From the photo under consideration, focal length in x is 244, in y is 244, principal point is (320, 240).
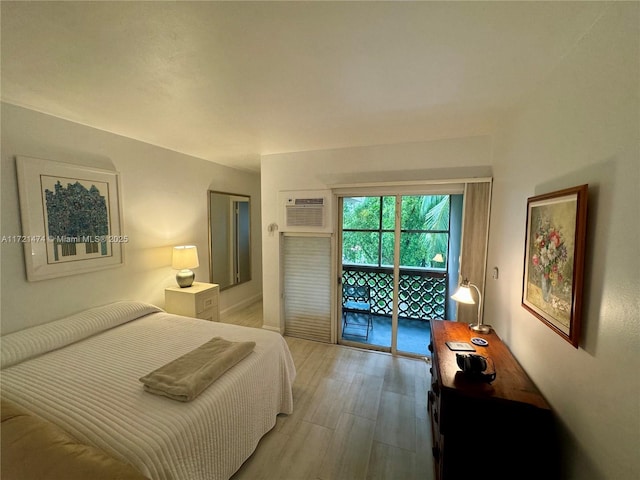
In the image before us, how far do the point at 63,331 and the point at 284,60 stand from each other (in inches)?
99.0

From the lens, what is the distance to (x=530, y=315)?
1442 mm

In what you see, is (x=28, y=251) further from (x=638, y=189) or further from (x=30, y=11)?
(x=638, y=189)

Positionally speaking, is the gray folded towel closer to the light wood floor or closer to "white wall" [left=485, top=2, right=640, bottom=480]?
the light wood floor

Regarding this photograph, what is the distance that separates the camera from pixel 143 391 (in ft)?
4.59

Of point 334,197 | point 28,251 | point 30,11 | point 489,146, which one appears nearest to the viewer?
point 30,11

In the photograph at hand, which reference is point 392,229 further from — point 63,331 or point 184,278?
point 63,331

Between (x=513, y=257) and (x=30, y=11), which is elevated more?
(x=30, y=11)

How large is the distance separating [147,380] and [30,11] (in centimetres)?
184

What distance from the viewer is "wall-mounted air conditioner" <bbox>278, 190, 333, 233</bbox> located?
3.05 meters

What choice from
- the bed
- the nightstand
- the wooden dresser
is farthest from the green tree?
the nightstand

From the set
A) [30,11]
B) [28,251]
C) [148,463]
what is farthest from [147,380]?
[30,11]

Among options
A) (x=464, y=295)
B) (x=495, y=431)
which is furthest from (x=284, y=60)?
(x=495, y=431)

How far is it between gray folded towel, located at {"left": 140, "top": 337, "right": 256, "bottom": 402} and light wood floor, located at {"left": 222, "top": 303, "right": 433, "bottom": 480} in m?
0.68

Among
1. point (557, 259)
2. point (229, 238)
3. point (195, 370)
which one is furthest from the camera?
point (229, 238)
